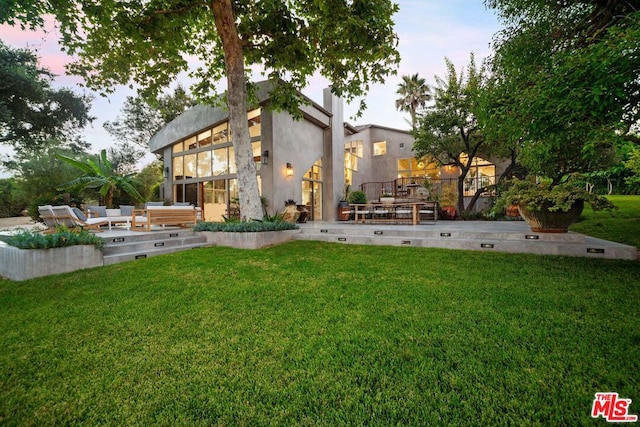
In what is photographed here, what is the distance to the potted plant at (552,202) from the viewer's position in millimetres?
5320

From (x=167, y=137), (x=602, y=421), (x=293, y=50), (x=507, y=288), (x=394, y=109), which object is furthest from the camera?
(x=394, y=109)

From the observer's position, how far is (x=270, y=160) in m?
11.8

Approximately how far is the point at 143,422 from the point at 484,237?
24.3ft

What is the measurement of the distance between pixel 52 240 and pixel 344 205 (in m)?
12.1

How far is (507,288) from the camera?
A: 12.5ft

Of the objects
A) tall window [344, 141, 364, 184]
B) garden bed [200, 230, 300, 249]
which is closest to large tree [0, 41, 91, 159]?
garden bed [200, 230, 300, 249]

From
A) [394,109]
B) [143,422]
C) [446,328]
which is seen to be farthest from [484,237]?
[394,109]

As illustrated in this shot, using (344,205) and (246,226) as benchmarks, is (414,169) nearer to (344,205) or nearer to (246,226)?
(344,205)

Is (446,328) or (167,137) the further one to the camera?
(167,137)

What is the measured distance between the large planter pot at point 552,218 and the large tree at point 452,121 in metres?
8.48

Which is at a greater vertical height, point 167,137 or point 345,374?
point 167,137

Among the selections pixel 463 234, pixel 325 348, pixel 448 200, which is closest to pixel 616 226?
pixel 463 234

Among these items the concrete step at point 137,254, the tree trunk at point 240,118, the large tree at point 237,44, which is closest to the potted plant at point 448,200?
the large tree at point 237,44

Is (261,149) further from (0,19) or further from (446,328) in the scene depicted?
(0,19)
